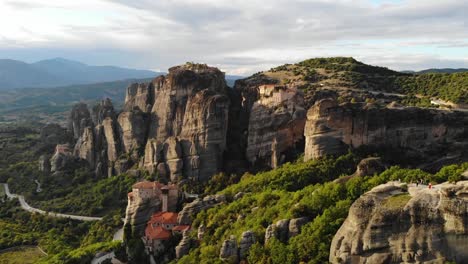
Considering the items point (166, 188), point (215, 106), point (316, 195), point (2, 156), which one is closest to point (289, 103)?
point (215, 106)

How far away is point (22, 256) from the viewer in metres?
67.6

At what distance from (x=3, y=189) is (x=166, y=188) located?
45981 mm

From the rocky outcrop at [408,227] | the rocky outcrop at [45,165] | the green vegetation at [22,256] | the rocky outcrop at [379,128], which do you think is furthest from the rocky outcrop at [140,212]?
the rocky outcrop at [45,165]

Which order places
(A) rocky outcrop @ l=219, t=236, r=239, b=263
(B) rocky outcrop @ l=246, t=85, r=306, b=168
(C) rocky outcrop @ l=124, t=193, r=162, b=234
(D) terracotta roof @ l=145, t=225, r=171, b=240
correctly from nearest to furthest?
(A) rocky outcrop @ l=219, t=236, r=239, b=263, (D) terracotta roof @ l=145, t=225, r=171, b=240, (C) rocky outcrop @ l=124, t=193, r=162, b=234, (B) rocky outcrop @ l=246, t=85, r=306, b=168

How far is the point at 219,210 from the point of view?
56.5 metres

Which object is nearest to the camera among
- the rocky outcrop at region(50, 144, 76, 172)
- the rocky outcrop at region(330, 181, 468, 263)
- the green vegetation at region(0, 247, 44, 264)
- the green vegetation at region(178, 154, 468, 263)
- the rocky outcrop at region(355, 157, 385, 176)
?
the rocky outcrop at region(330, 181, 468, 263)

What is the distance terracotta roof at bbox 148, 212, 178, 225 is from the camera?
58.8 metres

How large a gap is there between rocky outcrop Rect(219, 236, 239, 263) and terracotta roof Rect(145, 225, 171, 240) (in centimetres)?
1245

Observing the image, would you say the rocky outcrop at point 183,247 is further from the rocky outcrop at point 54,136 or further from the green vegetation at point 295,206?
the rocky outcrop at point 54,136

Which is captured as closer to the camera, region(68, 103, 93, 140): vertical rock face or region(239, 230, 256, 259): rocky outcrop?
region(239, 230, 256, 259): rocky outcrop

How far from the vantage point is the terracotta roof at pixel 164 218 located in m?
58.8

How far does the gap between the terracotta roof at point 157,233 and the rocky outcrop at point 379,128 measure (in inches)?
776

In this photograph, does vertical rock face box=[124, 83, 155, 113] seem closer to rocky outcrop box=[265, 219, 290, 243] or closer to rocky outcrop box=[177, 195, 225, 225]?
rocky outcrop box=[177, 195, 225, 225]

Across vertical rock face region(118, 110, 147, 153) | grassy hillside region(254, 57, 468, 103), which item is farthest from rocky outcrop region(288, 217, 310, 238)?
vertical rock face region(118, 110, 147, 153)
